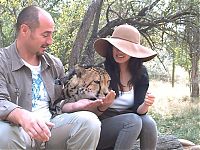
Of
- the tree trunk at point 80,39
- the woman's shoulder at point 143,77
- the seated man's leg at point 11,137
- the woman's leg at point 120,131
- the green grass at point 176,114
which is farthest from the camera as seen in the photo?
the green grass at point 176,114

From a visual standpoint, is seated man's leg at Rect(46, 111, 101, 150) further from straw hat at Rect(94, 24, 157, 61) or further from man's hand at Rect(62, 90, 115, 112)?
straw hat at Rect(94, 24, 157, 61)

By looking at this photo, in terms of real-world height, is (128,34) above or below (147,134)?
above

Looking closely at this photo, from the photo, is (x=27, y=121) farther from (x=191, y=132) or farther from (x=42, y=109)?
(x=191, y=132)

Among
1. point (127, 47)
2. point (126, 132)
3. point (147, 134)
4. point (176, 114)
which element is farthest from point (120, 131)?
point (176, 114)

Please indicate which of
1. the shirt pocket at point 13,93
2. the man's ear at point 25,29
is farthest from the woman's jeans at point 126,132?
the man's ear at point 25,29

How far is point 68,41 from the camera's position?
24.3ft

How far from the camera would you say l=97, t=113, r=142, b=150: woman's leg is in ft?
8.52

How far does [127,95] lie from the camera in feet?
9.25

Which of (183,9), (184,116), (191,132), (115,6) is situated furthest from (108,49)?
(184,116)

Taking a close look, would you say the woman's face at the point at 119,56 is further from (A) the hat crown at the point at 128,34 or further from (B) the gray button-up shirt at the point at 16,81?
(B) the gray button-up shirt at the point at 16,81

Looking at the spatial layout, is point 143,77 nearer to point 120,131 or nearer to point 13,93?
point 120,131

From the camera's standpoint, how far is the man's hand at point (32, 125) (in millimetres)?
1927

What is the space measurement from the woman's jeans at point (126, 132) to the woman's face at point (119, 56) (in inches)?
14.8

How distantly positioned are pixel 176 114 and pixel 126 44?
5643 millimetres
